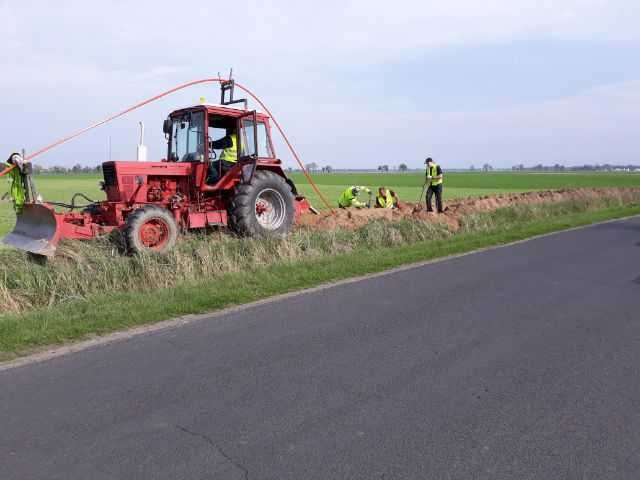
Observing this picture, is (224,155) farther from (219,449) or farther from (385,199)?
(219,449)

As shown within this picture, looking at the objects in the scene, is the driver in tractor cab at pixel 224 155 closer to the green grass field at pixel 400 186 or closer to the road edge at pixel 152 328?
the road edge at pixel 152 328

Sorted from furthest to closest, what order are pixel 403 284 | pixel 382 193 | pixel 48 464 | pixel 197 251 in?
pixel 382 193 < pixel 197 251 < pixel 403 284 < pixel 48 464

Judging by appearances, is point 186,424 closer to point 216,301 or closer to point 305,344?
point 305,344

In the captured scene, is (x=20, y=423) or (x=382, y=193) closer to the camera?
(x=20, y=423)

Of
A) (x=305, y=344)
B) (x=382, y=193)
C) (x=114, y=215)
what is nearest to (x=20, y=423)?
(x=305, y=344)

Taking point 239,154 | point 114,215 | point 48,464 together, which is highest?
point 239,154

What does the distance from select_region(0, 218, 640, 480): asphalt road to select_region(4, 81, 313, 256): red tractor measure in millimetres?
4253

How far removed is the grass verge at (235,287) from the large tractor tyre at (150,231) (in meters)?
1.23

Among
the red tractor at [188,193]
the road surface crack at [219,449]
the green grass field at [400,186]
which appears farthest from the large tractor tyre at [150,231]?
the green grass field at [400,186]

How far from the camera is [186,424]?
3.63 metres

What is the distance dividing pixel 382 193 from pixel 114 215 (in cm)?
855

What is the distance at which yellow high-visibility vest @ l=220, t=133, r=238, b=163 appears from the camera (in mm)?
11391

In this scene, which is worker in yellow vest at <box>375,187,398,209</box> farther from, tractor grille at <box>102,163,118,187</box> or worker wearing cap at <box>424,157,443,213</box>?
tractor grille at <box>102,163,118,187</box>

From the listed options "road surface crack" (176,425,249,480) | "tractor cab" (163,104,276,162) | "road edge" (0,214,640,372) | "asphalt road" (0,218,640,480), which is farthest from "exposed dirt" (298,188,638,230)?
"road surface crack" (176,425,249,480)
